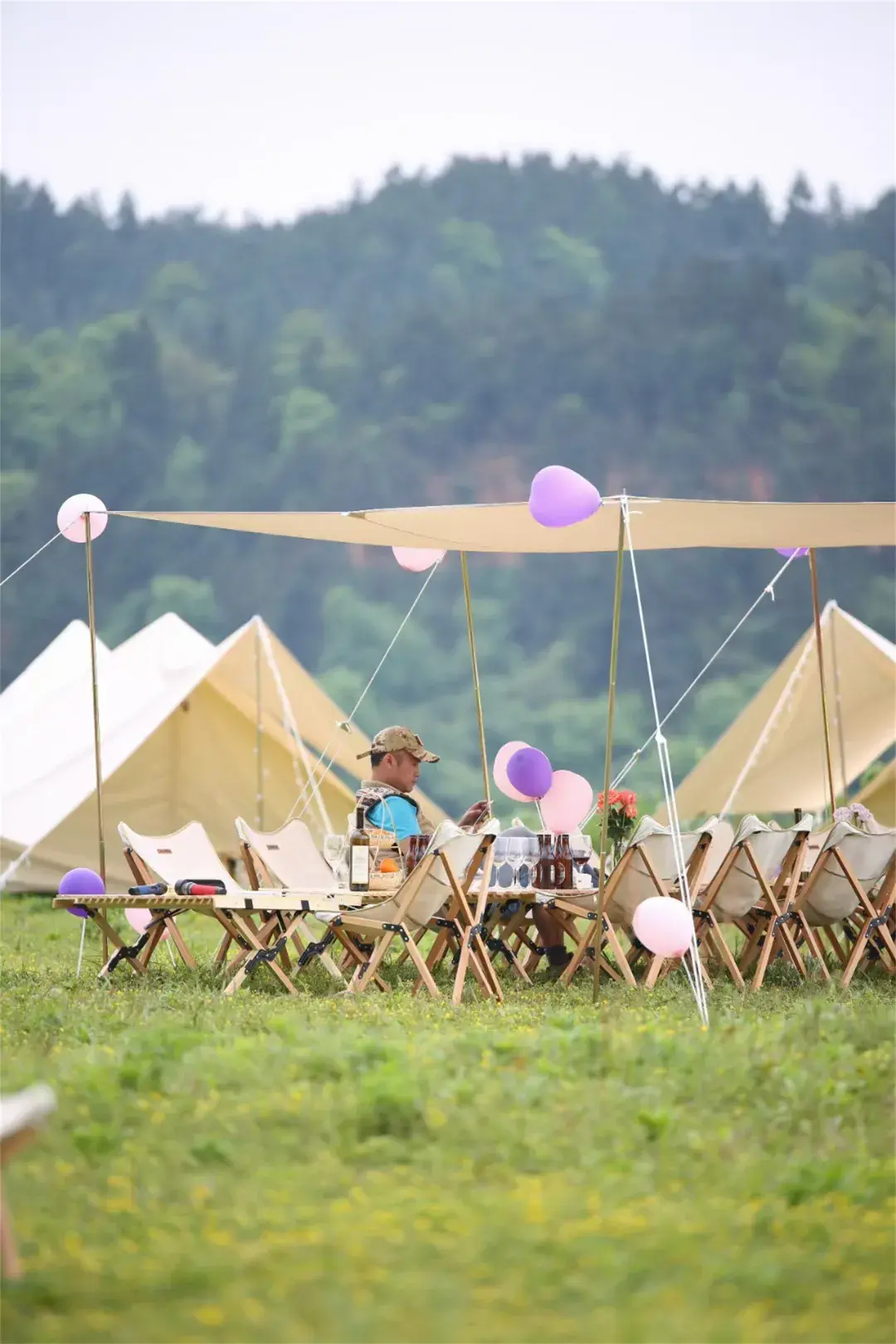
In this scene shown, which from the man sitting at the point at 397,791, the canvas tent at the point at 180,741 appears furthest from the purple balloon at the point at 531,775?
the canvas tent at the point at 180,741

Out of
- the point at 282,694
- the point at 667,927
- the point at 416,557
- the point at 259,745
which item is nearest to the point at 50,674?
the point at 259,745

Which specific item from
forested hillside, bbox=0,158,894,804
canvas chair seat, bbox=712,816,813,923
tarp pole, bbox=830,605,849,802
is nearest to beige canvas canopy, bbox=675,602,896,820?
tarp pole, bbox=830,605,849,802

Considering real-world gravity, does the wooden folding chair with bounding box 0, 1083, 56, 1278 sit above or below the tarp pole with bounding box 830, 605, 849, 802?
below

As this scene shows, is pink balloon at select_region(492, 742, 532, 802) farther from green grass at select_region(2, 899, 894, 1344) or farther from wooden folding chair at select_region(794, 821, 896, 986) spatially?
green grass at select_region(2, 899, 894, 1344)

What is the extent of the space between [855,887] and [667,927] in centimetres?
106

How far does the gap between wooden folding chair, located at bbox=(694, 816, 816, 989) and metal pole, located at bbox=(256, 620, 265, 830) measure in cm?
484

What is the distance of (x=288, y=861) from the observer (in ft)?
19.7

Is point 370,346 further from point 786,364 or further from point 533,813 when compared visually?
point 533,813

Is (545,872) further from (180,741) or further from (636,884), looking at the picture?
(180,741)

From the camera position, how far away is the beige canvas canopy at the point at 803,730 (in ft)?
31.2

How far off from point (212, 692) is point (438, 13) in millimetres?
28191

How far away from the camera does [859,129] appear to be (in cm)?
3391

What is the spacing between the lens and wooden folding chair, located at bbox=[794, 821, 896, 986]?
5.32 metres

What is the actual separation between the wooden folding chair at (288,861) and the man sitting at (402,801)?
37 cm
